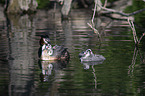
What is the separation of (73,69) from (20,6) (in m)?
22.0

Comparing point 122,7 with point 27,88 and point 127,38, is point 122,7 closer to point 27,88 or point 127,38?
point 127,38

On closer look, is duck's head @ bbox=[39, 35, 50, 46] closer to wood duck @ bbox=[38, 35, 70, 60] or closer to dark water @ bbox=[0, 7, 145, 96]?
wood duck @ bbox=[38, 35, 70, 60]

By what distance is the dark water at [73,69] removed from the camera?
35.0ft

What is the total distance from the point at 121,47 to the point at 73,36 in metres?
4.14

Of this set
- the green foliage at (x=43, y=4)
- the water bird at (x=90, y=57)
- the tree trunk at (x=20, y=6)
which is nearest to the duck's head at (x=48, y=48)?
the water bird at (x=90, y=57)

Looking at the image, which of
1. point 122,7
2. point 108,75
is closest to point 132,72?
point 108,75

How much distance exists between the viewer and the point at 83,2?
135 feet

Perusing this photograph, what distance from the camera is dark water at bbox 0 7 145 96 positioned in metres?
10.7

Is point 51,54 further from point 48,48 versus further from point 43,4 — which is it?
point 43,4

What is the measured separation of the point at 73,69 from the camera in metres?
13.1

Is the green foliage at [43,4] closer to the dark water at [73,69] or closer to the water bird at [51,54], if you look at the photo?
the dark water at [73,69]

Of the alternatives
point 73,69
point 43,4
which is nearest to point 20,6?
point 43,4

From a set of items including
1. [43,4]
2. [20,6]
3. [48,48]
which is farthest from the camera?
[43,4]

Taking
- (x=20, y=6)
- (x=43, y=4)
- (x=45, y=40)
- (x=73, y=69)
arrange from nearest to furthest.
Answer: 1. (x=73, y=69)
2. (x=45, y=40)
3. (x=20, y=6)
4. (x=43, y=4)
